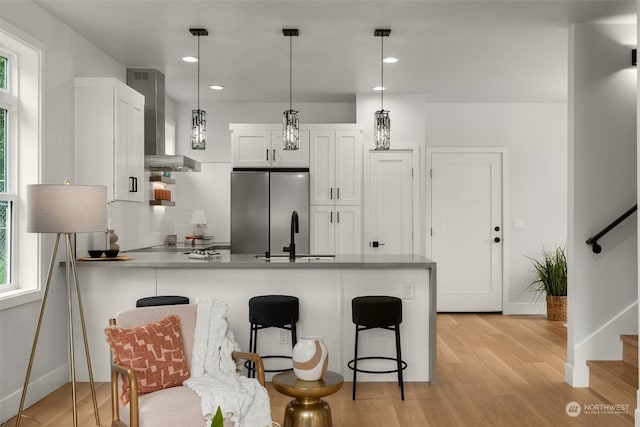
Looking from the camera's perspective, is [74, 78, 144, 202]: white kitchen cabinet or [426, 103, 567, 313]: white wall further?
[426, 103, 567, 313]: white wall

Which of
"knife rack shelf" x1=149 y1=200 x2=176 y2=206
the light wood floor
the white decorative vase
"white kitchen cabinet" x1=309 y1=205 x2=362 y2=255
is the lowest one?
the light wood floor

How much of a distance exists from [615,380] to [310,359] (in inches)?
90.4

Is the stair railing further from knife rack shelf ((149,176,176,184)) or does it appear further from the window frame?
knife rack shelf ((149,176,176,184))

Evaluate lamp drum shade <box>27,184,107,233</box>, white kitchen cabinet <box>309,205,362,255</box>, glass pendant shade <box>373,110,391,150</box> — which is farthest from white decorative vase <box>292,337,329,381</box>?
white kitchen cabinet <box>309,205,362,255</box>

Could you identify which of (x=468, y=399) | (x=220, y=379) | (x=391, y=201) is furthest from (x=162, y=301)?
(x=391, y=201)

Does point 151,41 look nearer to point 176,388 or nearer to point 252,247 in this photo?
point 252,247

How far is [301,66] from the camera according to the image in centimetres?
578

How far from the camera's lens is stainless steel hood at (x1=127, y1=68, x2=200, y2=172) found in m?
5.93

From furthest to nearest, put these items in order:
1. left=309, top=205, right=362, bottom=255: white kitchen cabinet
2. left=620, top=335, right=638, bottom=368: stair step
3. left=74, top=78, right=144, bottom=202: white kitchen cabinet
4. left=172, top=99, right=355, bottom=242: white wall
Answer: left=172, top=99, right=355, bottom=242: white wall → left=309, top=205, right=362, bottom=255: white kitchen cabinet → left=74, top=78, right=144, bottom=202: white kitchen cabinet → left=620, top=335, right=638, bottom=368: stair step

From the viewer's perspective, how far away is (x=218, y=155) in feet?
24.8

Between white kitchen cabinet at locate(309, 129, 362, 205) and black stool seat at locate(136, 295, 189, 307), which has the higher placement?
white kitchen cabinet at locate(309, 129, 362, 205)

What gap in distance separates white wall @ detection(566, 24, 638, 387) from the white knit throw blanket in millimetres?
2686

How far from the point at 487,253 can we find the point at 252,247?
313cm

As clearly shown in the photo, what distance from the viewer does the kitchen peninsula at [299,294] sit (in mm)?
4504
